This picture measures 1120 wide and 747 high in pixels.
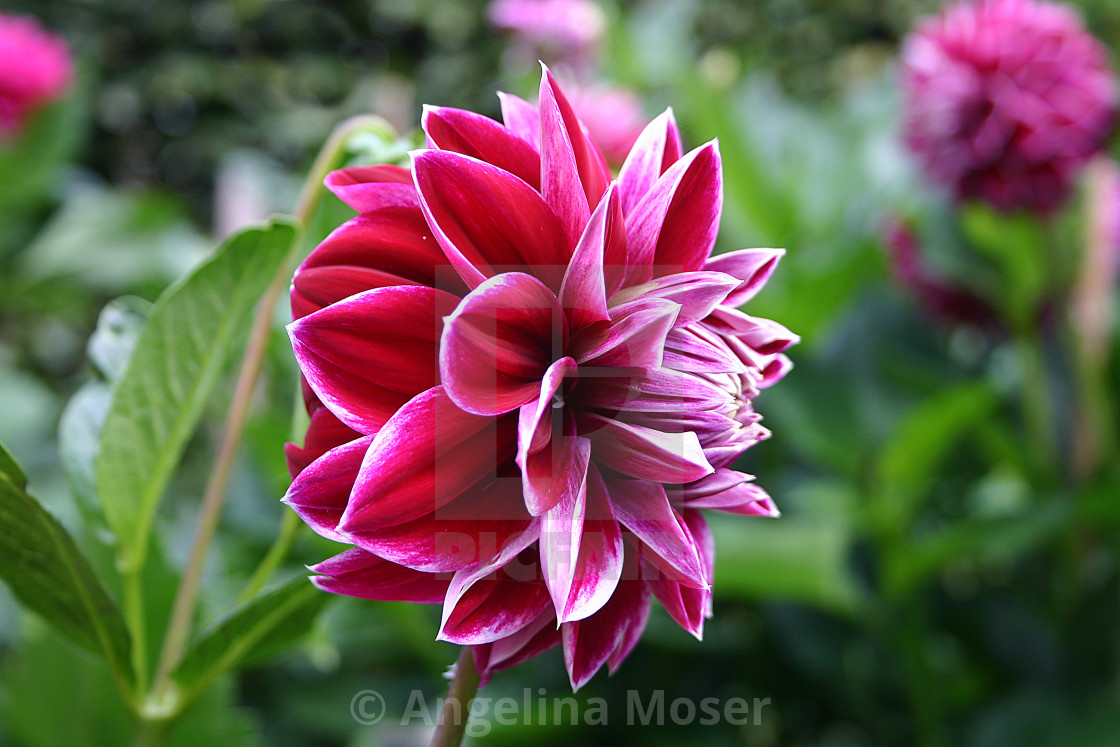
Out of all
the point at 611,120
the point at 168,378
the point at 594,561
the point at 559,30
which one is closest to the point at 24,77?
the point at 559,30

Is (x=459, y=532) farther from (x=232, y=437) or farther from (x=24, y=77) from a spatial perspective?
(x=24, y=77)

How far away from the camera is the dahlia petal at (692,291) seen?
27cm

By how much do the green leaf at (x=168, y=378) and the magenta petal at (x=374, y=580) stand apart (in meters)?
0.14

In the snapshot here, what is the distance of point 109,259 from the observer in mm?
1319

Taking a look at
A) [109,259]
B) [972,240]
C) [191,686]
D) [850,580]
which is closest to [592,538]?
[191,686]

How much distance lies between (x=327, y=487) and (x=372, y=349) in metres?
0.05

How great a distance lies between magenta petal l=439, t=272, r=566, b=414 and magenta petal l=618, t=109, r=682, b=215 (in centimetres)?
6

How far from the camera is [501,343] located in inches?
10.5

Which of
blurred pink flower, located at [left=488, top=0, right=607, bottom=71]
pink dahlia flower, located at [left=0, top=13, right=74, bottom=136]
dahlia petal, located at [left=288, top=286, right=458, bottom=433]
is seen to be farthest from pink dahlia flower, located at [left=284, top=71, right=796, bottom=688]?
pink dahlia flower, located at [left=0, top=13, right=74, bottom=136]

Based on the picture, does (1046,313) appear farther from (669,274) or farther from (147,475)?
(147,475)

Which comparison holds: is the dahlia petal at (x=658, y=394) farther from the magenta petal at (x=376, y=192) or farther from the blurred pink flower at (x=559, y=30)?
the blurred pink flower at (x=559, y=30)

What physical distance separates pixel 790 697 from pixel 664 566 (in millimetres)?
638

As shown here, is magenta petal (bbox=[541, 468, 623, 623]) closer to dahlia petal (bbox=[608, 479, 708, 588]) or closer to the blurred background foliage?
dahlia petal (bbox=[608, 479, 708, 588])

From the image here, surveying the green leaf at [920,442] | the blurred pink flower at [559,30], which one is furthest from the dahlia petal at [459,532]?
the blurred pink flower at [559,30]
